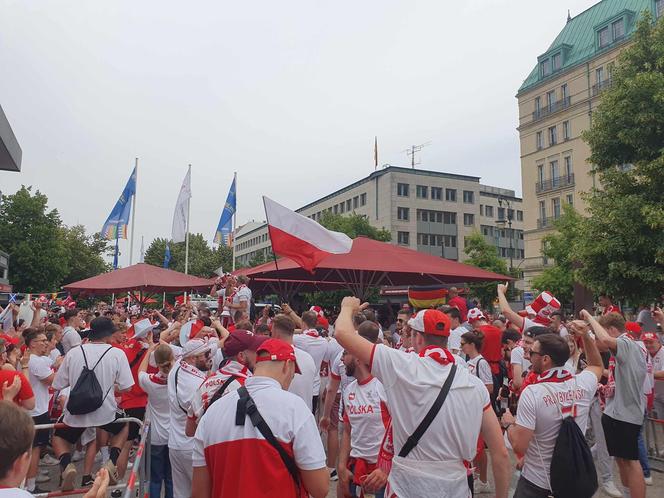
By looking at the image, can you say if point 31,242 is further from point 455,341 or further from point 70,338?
point 455,341

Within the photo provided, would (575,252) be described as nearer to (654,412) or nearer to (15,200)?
(654,412)

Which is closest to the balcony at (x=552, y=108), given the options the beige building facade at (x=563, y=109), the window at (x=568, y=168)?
the beige building facade at (x=563, y=109)

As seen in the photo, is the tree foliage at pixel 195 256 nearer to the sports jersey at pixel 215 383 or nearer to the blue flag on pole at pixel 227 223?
the blue flag on pole at pixel 227 223

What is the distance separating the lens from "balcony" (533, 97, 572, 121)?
47.6 meters

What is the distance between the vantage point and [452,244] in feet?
220

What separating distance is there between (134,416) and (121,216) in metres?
18.2

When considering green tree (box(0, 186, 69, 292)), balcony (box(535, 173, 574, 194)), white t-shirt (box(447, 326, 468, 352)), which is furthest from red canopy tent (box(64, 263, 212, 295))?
balcony (box(535, 173, 574, 194))

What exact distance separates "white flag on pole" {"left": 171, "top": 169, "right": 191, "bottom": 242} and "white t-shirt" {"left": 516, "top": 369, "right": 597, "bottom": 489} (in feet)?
72.2

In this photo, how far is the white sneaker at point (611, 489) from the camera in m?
6.03

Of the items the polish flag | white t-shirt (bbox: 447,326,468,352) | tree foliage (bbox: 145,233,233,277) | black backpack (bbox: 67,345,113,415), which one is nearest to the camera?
black backpack (bbox: 67,345,113,415)

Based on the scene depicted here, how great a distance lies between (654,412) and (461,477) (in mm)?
6558

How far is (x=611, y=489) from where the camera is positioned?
6.12m

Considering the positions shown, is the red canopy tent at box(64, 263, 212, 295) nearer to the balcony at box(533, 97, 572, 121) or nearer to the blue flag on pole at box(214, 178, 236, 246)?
the blue flag on pole at box(214, 178, 236, 246)

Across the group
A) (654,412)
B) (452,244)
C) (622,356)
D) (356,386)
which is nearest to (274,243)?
(356,386)
